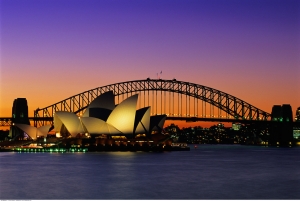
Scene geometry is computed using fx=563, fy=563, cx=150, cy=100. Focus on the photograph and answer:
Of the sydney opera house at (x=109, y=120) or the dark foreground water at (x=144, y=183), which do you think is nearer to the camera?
the dark foreground water at (x=144, y=183)

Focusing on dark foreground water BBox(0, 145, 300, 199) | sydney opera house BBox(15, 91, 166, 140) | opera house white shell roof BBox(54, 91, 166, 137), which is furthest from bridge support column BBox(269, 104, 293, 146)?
dark foreground water BBox(0, 145, 300, 199)

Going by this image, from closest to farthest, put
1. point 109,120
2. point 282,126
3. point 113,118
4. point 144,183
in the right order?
point 144,183
point 113,118
point 109,120
point 282,126

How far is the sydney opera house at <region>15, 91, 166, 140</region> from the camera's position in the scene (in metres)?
78.8

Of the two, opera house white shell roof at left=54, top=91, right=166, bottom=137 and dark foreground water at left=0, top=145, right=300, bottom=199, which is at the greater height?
opera house white shell roof at left=54, top=91, right=166, bottom=137

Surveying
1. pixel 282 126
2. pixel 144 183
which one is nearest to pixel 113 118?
pixel 144 183

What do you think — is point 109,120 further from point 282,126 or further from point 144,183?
point 282,126

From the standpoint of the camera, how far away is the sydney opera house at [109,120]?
7875cm

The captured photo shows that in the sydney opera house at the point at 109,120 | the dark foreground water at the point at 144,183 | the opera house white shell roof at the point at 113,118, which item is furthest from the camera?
the sydney opera house at the point at 109,120

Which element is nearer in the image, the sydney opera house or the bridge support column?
the sydney opera house

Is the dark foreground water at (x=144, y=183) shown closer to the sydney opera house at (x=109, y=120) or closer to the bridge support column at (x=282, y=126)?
the sydney opera house at (x=109, y=120)

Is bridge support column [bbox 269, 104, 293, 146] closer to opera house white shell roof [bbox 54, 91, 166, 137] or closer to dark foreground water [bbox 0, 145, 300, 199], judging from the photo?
opera house white shell roof [bbox 54, 91, 166, 137]

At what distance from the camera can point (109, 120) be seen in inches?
3184

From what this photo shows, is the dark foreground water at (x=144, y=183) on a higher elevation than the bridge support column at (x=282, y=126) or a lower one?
lower

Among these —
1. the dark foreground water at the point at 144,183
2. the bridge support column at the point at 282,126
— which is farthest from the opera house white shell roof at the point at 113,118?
the bridge support column at the point at 282,126
